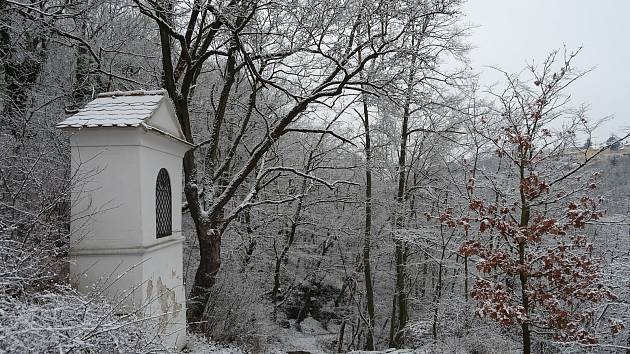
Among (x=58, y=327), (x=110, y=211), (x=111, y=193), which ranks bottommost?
(x=58, y=327)

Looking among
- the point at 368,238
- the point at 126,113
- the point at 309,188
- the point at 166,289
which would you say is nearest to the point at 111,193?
the point at 126,113

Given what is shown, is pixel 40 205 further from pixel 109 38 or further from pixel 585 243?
pixel 585 243

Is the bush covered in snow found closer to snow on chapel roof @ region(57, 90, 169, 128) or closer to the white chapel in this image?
the white chapel

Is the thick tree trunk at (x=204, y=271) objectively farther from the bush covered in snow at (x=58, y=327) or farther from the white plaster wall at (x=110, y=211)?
the bush covered in snow at (x=58, y=327)

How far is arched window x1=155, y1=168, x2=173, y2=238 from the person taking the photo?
253 inches

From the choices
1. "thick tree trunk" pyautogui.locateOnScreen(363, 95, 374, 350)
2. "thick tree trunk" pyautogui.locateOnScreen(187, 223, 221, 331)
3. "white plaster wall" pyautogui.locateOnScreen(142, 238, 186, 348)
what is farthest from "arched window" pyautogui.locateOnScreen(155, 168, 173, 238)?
"thick tree trunk" pyautogui.locateOnScreen(363, 95, 374, 350)

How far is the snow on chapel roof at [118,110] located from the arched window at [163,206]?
93cm

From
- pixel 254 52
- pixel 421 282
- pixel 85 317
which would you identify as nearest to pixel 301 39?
pixel 254 52

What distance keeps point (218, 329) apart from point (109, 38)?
7271mm

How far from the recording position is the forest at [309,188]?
6480mm

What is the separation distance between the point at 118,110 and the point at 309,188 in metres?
7.37

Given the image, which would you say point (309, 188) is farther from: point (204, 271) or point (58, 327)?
point (58, 327)

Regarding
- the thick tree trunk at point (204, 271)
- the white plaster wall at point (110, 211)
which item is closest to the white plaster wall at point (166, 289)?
the white plaster wall at point (110, 211)

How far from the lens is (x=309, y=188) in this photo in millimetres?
12891
